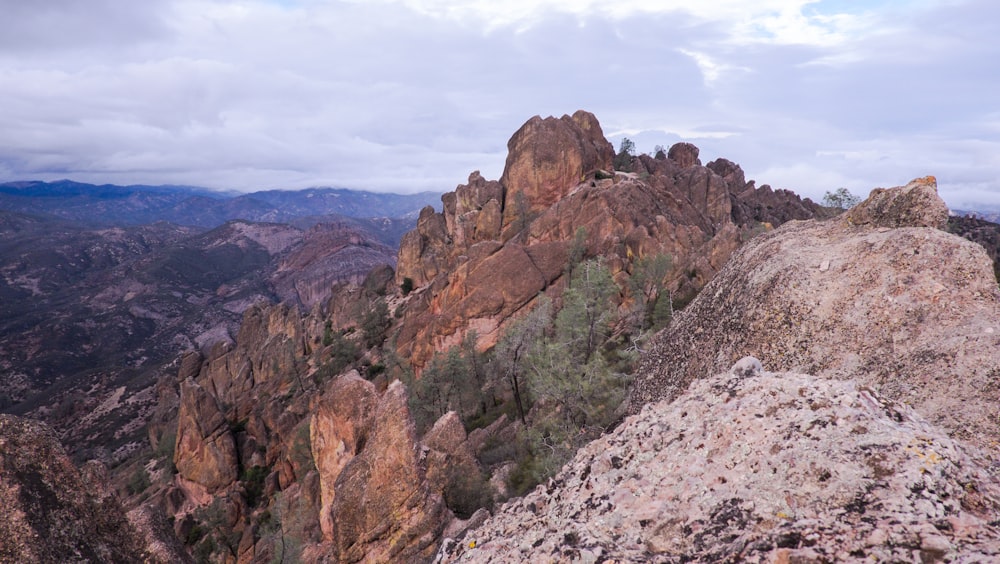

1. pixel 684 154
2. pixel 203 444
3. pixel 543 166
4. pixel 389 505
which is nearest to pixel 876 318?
pixel 389 505

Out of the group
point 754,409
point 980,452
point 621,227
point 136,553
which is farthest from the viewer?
point 621,227

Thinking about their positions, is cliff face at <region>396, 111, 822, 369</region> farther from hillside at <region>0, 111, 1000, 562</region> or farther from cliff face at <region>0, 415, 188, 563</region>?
cliff face at <region>0, 415, 188, 563</region>

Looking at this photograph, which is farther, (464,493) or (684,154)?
(684,154)

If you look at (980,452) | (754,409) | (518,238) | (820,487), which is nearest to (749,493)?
(820,487)

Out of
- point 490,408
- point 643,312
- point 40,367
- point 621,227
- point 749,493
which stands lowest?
point 40,367

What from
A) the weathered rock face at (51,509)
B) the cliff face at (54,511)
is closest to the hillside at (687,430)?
the cliff face at (54,511)

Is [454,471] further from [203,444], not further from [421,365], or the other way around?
[203,444]

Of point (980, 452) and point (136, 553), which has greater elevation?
point (980, 452)

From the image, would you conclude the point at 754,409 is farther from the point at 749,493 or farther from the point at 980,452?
the point at 980,452

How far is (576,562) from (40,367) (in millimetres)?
239890

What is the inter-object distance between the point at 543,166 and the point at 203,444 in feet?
208

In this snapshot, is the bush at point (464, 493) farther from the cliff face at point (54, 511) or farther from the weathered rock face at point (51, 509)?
the weathered rock face at point (51, 509)

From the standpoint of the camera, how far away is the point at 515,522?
848 cm

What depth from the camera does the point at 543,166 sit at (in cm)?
7869
